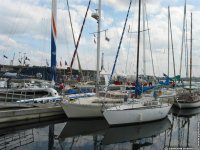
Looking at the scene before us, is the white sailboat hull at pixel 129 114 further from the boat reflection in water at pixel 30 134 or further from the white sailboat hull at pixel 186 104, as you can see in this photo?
the white sailboat hull at pixel 186 104

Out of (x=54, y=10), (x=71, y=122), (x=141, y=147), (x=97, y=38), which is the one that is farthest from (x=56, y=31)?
(x=141, y=147)

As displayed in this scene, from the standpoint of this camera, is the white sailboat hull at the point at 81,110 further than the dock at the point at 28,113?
Yes

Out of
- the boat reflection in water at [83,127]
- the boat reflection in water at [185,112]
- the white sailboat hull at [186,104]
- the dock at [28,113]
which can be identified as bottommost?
the boat reflection in water at [185,112]

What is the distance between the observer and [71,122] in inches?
964

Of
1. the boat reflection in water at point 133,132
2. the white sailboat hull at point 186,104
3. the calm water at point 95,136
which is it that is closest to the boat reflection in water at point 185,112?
the white sailboat hull at point 186,104

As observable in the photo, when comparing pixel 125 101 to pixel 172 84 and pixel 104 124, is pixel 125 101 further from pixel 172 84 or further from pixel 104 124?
pixel 172 84

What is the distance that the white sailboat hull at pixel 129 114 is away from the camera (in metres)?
22.5

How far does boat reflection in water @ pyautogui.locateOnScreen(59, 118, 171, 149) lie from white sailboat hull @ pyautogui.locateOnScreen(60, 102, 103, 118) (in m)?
0.51

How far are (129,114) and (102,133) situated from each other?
3088 millimetres

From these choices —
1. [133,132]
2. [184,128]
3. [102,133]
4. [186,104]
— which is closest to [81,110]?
[102,133]

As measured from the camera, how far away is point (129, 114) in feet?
76.1

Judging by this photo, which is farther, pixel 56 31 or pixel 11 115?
pixel 56 31

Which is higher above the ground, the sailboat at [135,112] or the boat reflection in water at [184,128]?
the sailboat at [135,112]

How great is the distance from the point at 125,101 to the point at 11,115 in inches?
373
